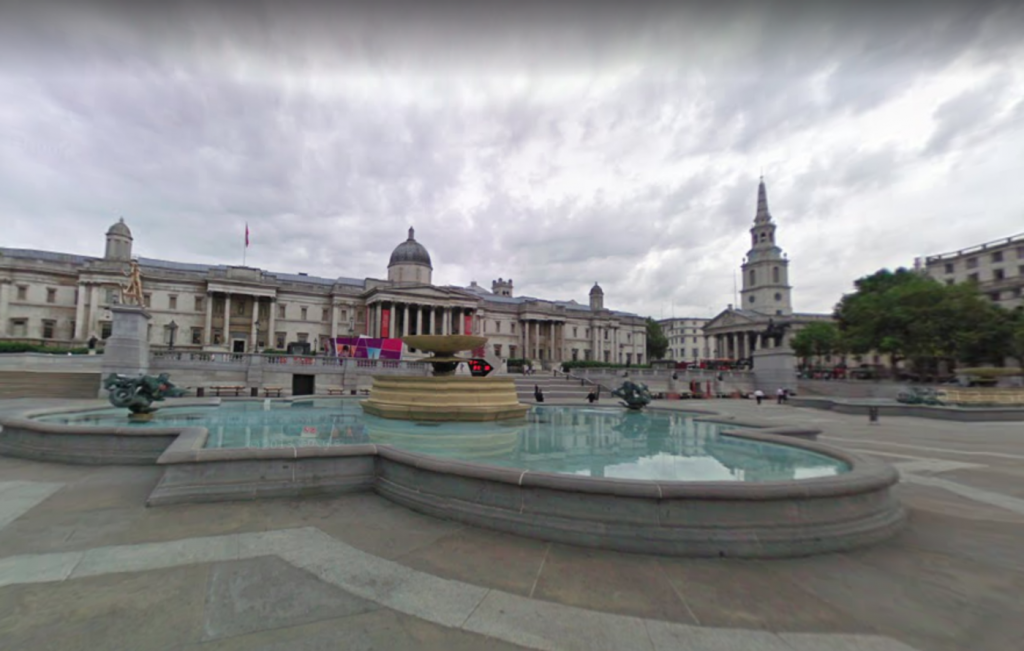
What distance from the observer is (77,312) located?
1992 inches

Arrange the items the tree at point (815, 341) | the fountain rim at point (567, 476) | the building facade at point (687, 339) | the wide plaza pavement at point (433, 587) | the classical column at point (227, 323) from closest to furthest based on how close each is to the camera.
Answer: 1. the wide plaza pavement at point (433, 587)
2. the fountain rim at point (567, 476)
3. the classical column at point (227, 323)
4. the tree at point (815, 341)
5. the building facade at point (687, 339)

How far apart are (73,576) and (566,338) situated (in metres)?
84.4

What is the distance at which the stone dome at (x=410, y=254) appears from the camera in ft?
233

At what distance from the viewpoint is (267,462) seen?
20.3 ft

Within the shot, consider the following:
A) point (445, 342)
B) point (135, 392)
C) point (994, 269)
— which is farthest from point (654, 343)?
point (135, 392)

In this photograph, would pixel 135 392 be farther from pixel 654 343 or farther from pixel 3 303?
pixel 654 343

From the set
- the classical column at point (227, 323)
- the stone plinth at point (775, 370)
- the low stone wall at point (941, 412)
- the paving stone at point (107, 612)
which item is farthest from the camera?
the classical column at point (227, 323)

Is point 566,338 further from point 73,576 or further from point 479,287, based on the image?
point 73,576

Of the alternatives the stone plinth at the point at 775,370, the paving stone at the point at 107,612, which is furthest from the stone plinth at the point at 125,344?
the stone plinth at the point at 775,370

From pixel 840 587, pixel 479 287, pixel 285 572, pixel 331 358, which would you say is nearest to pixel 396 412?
pixel 285 572

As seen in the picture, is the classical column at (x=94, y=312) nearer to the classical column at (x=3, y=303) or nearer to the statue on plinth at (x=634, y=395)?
the classical column at (x=3, y=303)

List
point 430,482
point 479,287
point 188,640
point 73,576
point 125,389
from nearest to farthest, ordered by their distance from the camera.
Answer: point 188,640 → point 73,576 → point 430,482 → point 125,389 → point 479,287

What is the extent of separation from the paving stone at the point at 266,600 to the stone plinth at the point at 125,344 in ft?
74.9

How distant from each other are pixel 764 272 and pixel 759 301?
6787 mm
